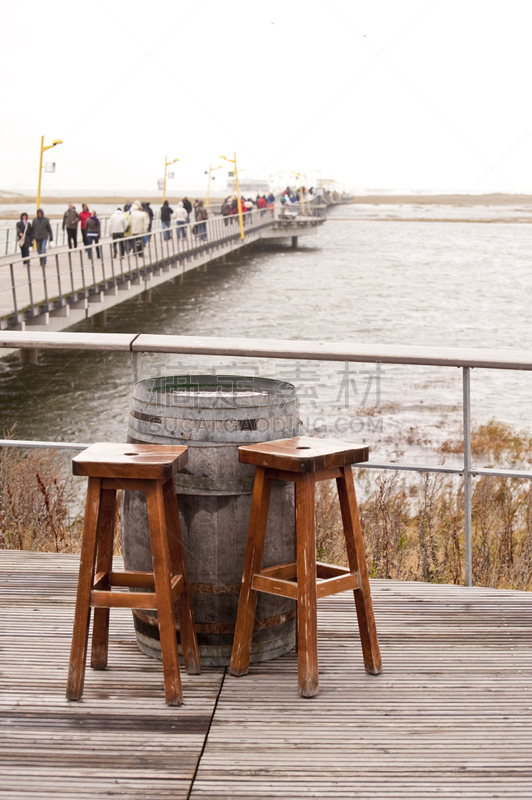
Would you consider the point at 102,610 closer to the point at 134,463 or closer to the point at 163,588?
the point at 163,588

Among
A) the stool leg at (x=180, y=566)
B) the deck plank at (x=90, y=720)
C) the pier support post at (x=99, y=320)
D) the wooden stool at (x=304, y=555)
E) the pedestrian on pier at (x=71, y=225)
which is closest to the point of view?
the deck plank at (x=90, y=720)

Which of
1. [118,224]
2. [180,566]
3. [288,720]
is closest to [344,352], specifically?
[180,566]

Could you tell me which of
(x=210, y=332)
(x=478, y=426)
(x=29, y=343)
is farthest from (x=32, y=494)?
(x=210, y=332)

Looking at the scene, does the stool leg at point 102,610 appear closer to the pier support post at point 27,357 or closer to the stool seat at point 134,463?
the stool seat at point 134,463

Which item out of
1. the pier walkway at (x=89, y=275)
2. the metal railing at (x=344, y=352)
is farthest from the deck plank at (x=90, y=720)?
the pier walkway at (x=89, y=275)

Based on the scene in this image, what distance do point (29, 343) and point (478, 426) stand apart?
1613cm

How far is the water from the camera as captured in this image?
68.7ft

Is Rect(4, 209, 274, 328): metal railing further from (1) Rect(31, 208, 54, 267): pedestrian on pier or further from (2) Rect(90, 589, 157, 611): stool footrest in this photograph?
(2) Rect(90, 589, 157, 611): stool footrest

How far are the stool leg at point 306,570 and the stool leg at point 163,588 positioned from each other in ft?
1.50

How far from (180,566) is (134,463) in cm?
48

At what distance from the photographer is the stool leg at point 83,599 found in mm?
3062

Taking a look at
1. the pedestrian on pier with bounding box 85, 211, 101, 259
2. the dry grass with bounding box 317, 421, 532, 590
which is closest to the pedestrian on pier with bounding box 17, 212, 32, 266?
the pedestrian on pier with bounding box 85, 211, 101, 259

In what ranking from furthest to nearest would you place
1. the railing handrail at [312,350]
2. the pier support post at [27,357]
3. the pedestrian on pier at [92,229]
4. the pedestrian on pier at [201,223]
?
the pedestrian on pier at [201,223], the pedestrian on pier at [92,229], the pier support post at [27,357], the railing handrail at [312,350]

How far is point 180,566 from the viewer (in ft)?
10.5
